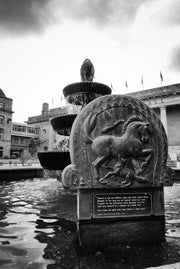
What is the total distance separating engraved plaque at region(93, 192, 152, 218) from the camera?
Answer: 127 inches

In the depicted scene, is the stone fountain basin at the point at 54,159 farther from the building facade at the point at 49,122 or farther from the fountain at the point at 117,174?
the building facade at the point at 49,122

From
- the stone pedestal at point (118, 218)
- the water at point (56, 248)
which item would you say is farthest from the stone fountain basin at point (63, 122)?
the stone pedestal at point (118, 218)

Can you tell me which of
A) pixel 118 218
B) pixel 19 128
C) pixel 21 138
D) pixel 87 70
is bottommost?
pixel 118 218

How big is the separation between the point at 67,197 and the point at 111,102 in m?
4.52

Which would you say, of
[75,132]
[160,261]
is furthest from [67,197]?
[160,261]

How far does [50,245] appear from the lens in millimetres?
3084

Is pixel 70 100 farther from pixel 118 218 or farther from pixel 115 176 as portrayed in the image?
pixel 118 218

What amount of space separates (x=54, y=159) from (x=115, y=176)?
3721mm

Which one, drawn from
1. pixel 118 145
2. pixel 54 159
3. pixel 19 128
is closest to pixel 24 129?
pixel 19 128

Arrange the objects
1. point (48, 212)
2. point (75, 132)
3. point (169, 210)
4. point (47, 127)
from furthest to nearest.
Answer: point (47, 127) < point (169, 210) < point (48, 212) < point (75, 132)

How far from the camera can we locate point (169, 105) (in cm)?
3969

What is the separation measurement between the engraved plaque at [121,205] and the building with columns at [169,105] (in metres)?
37.0

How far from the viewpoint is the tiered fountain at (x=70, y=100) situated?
6.62 meters

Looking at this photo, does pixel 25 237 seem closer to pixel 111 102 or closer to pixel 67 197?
pixel 111 102
